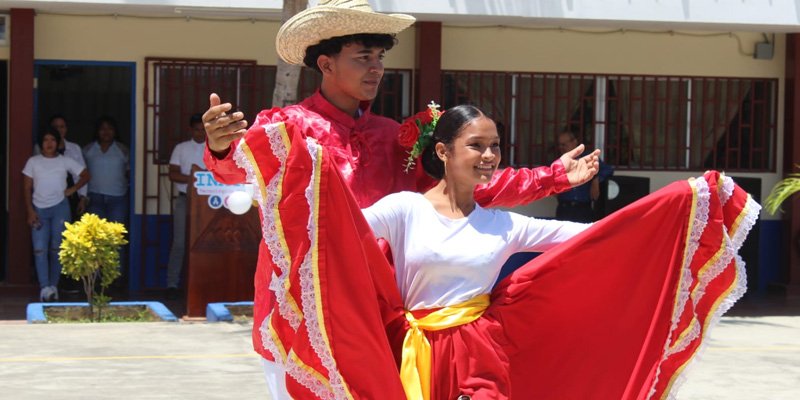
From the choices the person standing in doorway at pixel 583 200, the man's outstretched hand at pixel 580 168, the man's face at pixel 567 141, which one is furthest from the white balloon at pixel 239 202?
the man's outstretched hand at pixel 580 168

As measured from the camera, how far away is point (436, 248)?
4027 millimetres

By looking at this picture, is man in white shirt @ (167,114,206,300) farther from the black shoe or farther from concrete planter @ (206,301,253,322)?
concrete planter @ (206,301,253,322)

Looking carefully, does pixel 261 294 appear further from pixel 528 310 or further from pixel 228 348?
pixel 228 348

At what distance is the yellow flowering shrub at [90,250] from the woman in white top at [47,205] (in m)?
1.48

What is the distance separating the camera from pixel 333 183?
3826 millimetres

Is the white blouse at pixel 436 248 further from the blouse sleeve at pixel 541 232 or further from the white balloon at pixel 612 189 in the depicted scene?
the white balloon at pixel 612 189

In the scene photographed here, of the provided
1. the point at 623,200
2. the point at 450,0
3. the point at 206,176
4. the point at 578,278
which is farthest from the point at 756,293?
the point at 578,278

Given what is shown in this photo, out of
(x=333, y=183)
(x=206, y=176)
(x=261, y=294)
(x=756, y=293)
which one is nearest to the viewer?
(x=333, y=183)

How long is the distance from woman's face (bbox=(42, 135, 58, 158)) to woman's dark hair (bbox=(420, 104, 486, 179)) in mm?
8279

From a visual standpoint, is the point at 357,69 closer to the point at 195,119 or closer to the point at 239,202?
the point at 239,202

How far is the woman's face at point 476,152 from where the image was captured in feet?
13.4

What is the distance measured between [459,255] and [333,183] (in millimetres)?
477

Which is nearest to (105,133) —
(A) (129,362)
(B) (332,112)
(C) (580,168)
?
(A) (129,362)

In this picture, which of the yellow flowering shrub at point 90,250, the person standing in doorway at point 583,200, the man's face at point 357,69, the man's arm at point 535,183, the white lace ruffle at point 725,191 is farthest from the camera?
the person standing in doorway at point 583,200
